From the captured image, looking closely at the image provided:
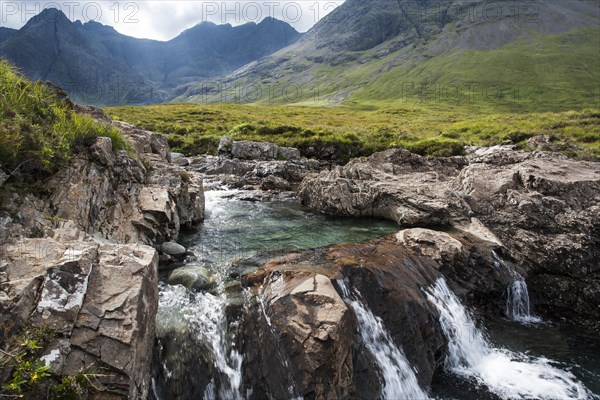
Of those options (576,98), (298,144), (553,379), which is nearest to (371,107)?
(576,98)

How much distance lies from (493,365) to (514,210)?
10310mm

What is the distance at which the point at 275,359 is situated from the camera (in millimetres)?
9227

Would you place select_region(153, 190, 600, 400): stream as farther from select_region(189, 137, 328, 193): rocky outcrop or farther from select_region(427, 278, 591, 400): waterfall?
select_region(189, 137, 328, 193): rocky outcrop

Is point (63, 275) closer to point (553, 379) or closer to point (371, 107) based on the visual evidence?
point (553, 379)

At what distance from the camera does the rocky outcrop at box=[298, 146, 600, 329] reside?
16562 millimetres

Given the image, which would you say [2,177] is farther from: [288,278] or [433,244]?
[433,244]

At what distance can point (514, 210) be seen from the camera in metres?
19.5

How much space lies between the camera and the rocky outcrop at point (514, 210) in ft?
54.3


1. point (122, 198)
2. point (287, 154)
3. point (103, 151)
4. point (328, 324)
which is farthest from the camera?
point (287, 154)

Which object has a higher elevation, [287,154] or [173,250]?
[173,250]

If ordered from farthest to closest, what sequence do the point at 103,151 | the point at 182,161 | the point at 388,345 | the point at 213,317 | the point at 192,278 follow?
the point at 182,161, the point at 103,151, the point at 192,278, the point at 388,345, the point at 213,317

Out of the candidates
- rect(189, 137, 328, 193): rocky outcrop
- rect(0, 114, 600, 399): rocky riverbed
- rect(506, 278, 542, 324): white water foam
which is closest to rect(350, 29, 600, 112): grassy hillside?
rect(189, 137, 328, 193): rocky outcrop

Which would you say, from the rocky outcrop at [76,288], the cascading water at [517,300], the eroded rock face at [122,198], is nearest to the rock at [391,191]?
the cascading water at [517,300]

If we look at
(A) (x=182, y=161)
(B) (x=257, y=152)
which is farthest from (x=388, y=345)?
(B) (x=257, y=152)
